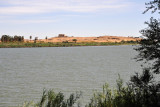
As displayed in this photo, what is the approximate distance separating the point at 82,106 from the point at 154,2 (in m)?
11.8

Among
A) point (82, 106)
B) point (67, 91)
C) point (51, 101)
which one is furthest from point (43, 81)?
point (51, 101)

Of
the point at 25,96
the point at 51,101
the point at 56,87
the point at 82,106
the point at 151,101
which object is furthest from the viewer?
the point at 56,87

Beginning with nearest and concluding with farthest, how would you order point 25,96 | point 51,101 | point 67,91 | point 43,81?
point 51,101, point 25,96, point 67,91, point 43,81

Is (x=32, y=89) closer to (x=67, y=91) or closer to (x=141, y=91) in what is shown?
(x=67, y=91)

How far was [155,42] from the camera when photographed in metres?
12.7

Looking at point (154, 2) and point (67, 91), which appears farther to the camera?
point (67, 91)

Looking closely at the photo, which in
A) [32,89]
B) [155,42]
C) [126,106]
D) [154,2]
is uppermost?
[154,2]

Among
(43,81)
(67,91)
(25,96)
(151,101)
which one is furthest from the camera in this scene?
(43,81)

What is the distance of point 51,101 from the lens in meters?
12.7

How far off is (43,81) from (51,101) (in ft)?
79.2

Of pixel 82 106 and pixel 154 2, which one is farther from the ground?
pixel 154 2

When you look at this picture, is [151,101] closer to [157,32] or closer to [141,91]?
[141,91]

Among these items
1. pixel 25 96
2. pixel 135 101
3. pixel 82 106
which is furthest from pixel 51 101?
pixel 25 96

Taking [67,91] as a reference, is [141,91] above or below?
above
